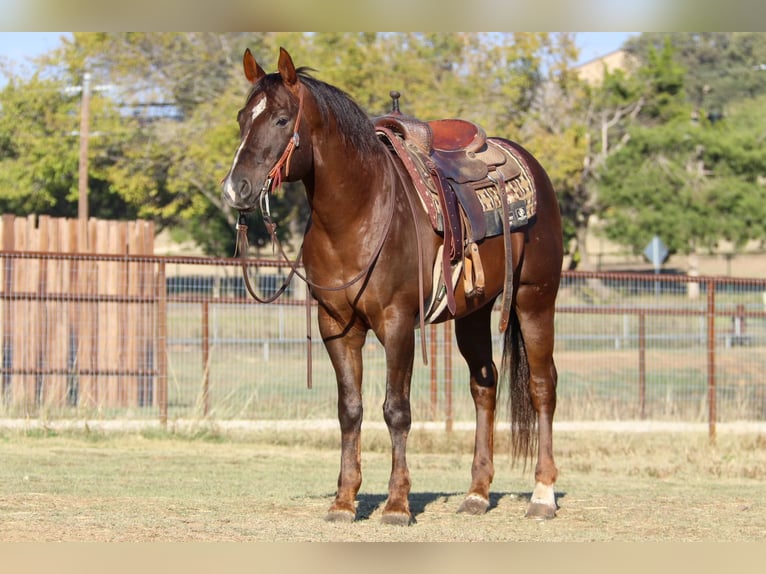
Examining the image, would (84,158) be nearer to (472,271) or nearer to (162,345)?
(162,345)

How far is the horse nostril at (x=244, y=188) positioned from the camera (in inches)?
252

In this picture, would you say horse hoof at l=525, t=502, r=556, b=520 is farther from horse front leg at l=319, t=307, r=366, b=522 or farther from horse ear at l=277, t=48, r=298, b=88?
horse ear at l=277, t=48, r=298, b=88

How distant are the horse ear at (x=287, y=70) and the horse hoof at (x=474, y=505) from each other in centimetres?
306

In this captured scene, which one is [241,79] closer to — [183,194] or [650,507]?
[183,194]

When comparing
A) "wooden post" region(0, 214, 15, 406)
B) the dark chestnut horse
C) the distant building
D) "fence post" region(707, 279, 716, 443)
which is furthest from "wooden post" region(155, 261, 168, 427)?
the distant building

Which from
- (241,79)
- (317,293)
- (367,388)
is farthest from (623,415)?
(241,79)

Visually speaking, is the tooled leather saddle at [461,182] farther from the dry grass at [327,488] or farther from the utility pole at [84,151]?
the utility pole at [84,151]

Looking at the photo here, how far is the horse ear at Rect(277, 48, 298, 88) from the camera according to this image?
21.7ft

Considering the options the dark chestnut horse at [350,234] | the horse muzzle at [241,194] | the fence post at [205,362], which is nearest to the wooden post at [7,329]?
the fence post at [205,362]

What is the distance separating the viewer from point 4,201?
4088cm

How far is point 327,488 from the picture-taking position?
31.3 ft

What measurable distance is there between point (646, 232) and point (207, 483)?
33279mm

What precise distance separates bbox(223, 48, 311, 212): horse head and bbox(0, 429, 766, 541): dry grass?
192 cm

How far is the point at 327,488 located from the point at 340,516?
2.41 metres
